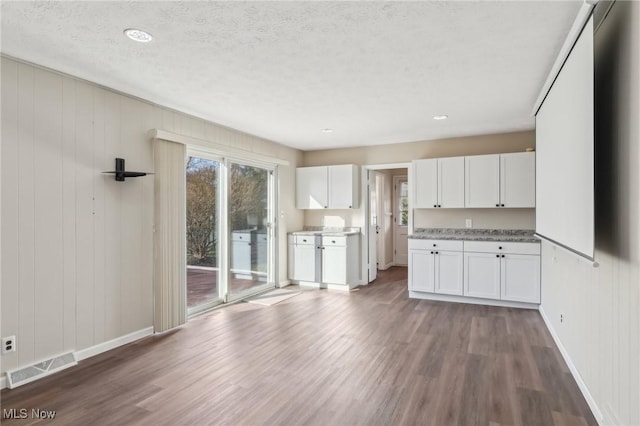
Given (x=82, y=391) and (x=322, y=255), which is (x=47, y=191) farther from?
(x=322, y=255)

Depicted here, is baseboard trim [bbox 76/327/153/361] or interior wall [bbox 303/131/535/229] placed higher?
interior wall [bbox 303/131/535/229]

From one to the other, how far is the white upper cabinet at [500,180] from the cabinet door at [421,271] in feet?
3.18

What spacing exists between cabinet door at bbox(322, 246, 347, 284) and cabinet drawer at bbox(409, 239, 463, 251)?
1.12 meters

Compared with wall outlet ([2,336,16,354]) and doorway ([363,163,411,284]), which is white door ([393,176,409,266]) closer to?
doorway ([363,163,411,284])

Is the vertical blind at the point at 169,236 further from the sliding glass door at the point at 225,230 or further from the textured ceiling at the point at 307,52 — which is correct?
the textured ceiling at the point at 307,52

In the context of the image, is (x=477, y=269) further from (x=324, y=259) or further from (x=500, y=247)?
(x=324, y=259)

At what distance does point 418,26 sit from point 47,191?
123 inches

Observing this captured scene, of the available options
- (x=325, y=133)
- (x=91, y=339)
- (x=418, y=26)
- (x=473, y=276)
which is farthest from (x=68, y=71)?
(x=473, y=276)

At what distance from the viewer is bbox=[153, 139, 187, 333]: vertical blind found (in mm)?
3809

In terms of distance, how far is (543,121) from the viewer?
333cm

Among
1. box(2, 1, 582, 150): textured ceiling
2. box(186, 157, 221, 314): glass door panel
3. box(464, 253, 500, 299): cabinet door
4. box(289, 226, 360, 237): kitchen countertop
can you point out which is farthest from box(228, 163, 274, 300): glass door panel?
box(464, 253, 500, 299): cabinet door

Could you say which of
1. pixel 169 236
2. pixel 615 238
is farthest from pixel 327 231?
pixel 615 238

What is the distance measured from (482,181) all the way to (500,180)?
0.23 meters

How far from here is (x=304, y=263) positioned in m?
6.13
